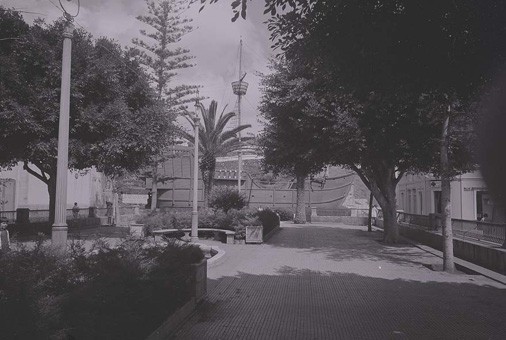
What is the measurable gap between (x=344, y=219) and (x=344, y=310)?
126 ft

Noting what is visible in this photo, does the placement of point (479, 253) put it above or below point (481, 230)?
below

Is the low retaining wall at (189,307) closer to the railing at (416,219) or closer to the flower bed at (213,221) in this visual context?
the flower bed at (213,221)

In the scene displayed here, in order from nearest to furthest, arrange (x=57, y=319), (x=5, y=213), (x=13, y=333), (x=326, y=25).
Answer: (x=13, y=333), (x=57, y=319), (x=326, y=25), (x=5, y=213)

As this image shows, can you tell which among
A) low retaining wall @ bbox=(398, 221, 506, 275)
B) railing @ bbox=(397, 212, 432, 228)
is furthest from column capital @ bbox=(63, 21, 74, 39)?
railing @ bbox=(397, 212, 432, 228)

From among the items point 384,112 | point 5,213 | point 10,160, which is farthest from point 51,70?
point 384,112

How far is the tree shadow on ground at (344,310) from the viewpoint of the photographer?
6.90 m

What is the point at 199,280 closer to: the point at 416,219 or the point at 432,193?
the point at 416,219

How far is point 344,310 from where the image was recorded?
8406 mm

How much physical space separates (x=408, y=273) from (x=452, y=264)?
1395 millimetres

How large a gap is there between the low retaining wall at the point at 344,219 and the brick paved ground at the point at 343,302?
2879 cm

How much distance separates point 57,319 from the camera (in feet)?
13.0

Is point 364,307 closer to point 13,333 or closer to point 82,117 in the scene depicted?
point 13,333

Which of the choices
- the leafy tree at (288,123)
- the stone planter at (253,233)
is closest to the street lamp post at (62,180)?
the leafy tree at (288,123)

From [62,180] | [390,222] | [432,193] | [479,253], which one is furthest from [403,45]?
[432,193]
